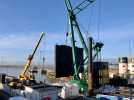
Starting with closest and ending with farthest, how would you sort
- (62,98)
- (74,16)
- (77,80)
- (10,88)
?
(62,98) < (10,88) < (77,80) < (74,16)

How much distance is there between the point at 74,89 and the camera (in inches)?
1184

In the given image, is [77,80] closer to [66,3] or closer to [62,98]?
[62,98]

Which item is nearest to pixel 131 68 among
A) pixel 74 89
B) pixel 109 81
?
pixel 109 81

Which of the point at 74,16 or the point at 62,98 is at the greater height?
the point at 74,16

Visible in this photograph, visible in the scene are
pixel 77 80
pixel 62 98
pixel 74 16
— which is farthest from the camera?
pixel 74 16

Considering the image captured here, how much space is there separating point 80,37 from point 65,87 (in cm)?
1481

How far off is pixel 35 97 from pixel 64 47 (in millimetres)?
15700

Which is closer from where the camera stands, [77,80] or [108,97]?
[108,97]

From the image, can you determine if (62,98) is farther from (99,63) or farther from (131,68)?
(131,68)

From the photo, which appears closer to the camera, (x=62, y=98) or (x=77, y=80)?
(x=62, y=98)

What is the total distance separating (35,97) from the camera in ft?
81.8

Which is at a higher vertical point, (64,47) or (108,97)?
Result: (64,47)

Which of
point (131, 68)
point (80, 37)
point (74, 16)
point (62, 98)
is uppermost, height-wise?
point (74, 16)

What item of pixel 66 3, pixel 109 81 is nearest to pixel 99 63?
pixel 109 81
